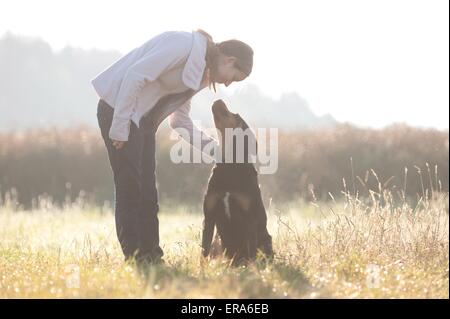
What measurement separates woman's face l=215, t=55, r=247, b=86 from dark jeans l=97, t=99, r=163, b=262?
0.64 meters

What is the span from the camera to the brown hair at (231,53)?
170 inches

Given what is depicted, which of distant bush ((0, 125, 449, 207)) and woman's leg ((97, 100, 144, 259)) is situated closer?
woman's leg ((97, 100, 144, 259))

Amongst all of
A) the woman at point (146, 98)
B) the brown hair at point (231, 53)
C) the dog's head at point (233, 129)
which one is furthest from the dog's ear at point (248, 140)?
the brown hair at point (231, 53)

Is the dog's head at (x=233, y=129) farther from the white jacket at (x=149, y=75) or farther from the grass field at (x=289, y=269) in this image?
the grass field at (x=289, y=269)

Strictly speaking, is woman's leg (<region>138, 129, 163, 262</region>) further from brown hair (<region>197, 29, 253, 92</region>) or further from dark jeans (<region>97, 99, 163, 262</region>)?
brown hair (<region>197, 29, 253, 92</region>)

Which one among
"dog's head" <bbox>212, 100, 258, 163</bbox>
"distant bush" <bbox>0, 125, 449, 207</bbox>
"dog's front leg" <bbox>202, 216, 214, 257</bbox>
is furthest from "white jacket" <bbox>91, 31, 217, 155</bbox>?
"distant bush" <bbox>0, 125, 449, 207</bbox>

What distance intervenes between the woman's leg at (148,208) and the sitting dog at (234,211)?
377 mm

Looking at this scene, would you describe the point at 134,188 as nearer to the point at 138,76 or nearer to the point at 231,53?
the point at 138,76

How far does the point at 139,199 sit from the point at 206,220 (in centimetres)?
49

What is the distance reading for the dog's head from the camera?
4.58m

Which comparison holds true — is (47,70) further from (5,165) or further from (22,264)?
(22,264)

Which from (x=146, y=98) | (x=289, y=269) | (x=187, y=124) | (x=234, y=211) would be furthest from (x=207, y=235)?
(x=146, y=98)

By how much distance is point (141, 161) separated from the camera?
15.3ft
